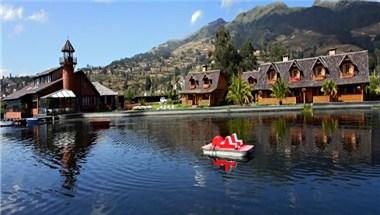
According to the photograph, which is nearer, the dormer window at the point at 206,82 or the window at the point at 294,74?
the window at the point at 294,74

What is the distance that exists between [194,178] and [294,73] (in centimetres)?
5909

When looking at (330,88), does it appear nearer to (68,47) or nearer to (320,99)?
(320,99)

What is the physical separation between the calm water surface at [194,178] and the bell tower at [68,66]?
44.2 m

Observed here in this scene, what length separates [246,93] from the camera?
2808 inches

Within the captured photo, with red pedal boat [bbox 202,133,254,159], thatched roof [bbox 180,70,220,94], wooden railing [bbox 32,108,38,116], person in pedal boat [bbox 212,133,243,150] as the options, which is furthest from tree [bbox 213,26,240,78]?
red pedal boat [bbox 202,133,254,159]

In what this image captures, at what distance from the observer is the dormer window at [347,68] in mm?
66438

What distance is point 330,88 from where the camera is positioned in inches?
2581

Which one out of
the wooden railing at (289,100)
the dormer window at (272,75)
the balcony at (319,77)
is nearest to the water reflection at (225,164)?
the wooden railing at (289,100)

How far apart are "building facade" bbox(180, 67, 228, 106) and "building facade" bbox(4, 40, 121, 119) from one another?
19287 mm

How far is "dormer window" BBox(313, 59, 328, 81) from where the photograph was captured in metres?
69.6

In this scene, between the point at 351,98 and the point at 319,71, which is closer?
the point at 351,98

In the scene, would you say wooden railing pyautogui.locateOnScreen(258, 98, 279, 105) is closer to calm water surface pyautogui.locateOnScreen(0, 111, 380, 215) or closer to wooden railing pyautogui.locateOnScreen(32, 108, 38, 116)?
calm water surface pyautogui.locateOnScreen(0, 111, 380, 215)

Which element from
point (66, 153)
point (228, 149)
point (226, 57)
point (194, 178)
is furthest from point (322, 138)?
point (226, 57)

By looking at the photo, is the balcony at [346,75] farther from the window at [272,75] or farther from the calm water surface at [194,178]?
the calm water surface at [194,178]
